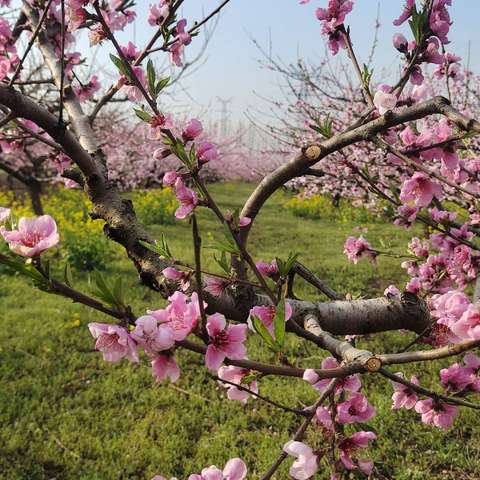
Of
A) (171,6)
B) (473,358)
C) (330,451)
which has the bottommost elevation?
(330,451)

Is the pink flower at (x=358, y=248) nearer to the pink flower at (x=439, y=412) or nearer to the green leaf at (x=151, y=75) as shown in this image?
the pink flower at (x=439, y=412)

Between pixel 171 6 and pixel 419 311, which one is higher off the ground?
pixel 171 6

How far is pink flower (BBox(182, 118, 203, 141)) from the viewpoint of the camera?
1223mm

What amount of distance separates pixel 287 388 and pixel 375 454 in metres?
1.02

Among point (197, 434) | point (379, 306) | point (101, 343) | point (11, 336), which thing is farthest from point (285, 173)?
point (11, 336)

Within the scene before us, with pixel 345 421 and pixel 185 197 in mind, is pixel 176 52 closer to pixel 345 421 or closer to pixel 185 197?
pixel 185 197

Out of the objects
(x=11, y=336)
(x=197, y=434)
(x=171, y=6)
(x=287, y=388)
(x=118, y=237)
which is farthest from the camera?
(x=11, y=336)

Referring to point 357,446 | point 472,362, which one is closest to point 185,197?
point 357,446

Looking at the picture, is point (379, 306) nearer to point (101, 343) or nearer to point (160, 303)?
point (101, 343)

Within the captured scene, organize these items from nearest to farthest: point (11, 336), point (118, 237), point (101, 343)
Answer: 1. point (101, 343)
2. point (118, 237)
3. point (11, 336)

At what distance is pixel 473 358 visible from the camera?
51.6 inches

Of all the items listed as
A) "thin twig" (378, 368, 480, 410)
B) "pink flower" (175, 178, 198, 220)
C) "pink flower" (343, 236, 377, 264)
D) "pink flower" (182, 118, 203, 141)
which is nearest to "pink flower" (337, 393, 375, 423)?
"thin twig" (378, 368, 480, 410)

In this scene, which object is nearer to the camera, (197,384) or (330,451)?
(330,451)

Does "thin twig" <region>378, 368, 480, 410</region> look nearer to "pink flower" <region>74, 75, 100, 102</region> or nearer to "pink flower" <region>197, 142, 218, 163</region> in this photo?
"pink flower" <region>197, 142, 218, 163</region>
